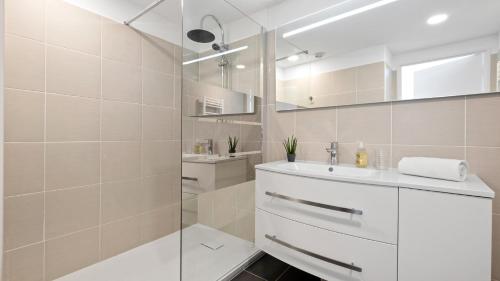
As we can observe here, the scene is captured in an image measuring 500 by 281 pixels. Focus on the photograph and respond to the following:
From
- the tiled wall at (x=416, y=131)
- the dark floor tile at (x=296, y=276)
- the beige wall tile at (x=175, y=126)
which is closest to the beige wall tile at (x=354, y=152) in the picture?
the tiled wall at (x=416, y=131)

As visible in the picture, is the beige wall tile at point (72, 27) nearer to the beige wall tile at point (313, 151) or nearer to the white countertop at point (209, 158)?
the white countertop at point (209, 158)

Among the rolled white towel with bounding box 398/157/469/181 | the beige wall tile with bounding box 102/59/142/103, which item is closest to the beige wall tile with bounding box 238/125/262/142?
the beige wall tile with bounding box 102/59/142/103

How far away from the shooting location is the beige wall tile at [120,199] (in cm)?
153

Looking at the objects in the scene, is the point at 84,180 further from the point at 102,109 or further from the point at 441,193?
the point at 441,193

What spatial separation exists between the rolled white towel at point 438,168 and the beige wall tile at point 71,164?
1880 mm

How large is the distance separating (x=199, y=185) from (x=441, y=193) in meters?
1.15

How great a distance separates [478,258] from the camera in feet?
2.43

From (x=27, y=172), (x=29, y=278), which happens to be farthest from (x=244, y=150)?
(x=29, y=278)

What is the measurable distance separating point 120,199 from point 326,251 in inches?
57.6

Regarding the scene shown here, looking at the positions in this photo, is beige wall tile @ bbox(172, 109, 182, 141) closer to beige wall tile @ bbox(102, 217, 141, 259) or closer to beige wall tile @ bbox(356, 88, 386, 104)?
beige wall tile @ bbox(102, 217, 141, 259)

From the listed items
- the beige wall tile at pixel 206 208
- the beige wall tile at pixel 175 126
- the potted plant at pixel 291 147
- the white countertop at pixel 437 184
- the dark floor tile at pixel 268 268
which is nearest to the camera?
the white countertop at pixel 437 184

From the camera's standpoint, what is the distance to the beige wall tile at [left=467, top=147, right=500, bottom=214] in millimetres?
1001

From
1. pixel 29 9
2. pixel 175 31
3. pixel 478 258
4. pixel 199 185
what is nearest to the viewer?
pixel 478 258

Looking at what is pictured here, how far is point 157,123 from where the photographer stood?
1.79 metres
